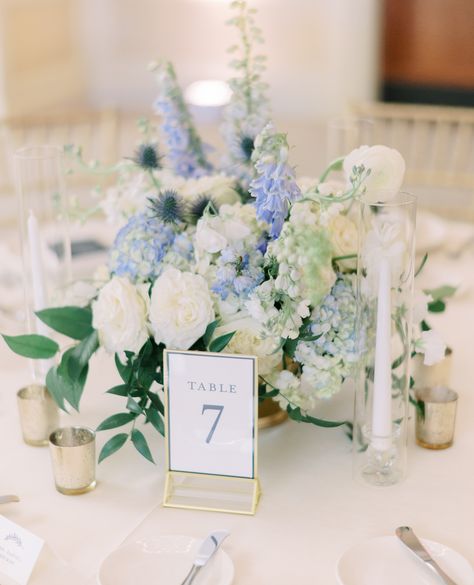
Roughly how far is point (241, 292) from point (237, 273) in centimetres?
3

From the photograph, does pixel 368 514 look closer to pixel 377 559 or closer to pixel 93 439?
pixel 377 559

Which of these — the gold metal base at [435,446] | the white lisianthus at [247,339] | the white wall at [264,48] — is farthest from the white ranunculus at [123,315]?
the white wall at [264,48]

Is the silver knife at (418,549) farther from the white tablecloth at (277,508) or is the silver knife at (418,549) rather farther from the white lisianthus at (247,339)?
the white lisianthus at (247,339)

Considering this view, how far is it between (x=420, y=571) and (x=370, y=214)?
421 millimetres

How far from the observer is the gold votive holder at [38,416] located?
4.15 ft

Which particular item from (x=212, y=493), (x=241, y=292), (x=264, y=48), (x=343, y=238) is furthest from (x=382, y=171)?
(x=264, y=48)

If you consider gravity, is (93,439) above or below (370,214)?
below

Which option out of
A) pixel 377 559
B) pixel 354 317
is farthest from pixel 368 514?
pixel 354 317

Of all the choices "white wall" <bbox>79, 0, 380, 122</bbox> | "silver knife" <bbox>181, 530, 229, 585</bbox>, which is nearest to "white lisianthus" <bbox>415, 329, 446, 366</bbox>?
"silver knife" <bbox>181, 530, 229, 585</bbox>

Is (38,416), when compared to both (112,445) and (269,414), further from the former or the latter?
(269,414)

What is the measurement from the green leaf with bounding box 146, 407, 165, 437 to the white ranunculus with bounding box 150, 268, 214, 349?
106mm

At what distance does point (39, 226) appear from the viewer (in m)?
1.42

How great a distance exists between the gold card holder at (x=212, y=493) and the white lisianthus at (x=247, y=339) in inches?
6.5

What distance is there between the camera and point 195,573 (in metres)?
0.96
